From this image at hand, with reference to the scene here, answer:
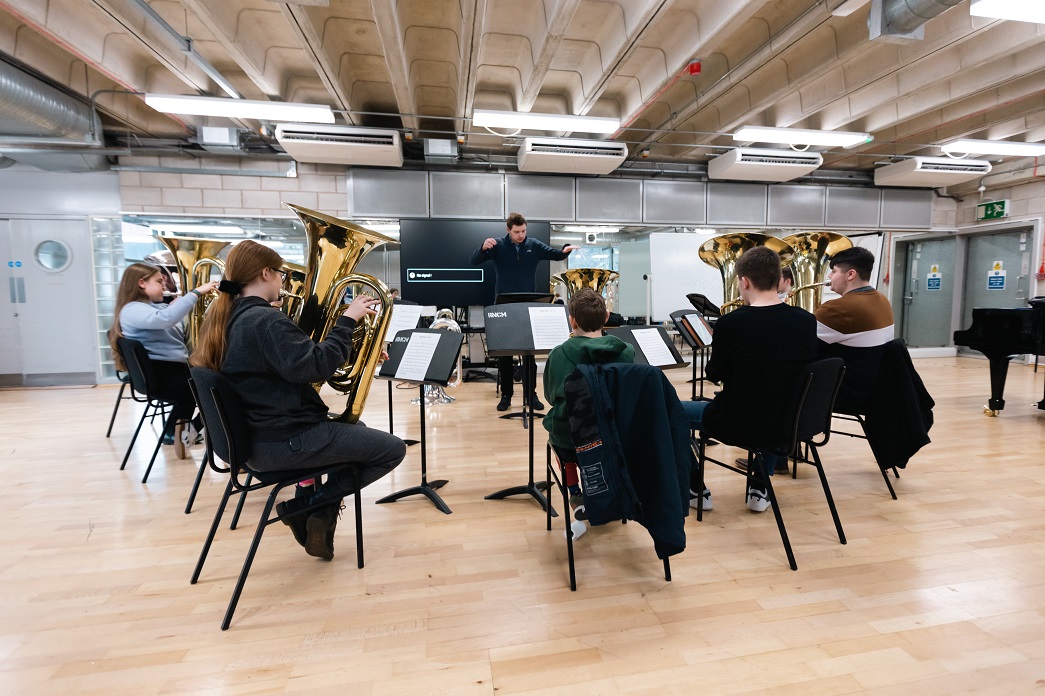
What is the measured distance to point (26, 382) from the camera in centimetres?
593

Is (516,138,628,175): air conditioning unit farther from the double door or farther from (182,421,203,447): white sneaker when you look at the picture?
the double door

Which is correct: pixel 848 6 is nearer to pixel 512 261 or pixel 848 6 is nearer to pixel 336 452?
pixel 512 261

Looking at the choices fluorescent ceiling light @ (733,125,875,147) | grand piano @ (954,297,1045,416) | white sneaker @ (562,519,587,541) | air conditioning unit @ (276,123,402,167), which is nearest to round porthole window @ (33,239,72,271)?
air conditioning unit @ (276,123,402,167)

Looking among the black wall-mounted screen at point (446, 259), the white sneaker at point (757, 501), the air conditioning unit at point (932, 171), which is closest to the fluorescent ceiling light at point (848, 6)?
the white sneaker at point (757, 501)

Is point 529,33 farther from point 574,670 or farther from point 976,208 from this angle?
point 976,208

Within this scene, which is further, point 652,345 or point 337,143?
point 337,143

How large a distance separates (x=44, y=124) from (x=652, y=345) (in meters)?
5.77

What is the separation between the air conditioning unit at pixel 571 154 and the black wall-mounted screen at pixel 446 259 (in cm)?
90

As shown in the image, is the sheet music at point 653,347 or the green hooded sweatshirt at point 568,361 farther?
the sheet music at point 653,347

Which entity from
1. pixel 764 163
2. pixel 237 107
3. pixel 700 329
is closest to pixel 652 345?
pixel 700 329

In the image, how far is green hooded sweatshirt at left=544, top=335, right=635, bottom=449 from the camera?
1.77 m

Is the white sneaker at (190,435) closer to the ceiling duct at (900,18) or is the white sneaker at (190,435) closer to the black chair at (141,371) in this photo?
the black chair at (141,371)

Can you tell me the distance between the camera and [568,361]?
5.99 feet

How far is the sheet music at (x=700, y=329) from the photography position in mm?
3588
